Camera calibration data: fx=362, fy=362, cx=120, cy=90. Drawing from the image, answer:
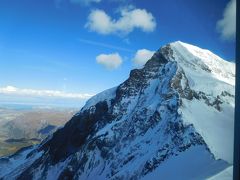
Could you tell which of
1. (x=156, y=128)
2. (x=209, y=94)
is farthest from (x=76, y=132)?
(x=209, y=94)

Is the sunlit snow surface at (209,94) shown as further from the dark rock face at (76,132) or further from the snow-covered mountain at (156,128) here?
the dark rock face at (76,132)

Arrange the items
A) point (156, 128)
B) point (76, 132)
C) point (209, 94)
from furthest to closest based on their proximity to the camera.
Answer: point (76, 132) < point (209, 94) < point (156, 128)

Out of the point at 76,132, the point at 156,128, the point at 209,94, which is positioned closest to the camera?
the point at 156,128

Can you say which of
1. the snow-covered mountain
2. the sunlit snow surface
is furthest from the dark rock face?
the sunlit snow surface

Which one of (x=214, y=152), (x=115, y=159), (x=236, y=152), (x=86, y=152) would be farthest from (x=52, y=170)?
(x=236, y=152)

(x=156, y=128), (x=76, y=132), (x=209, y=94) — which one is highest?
(x=209, y=94)

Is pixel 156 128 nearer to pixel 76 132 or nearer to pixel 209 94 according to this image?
pixel 209 94

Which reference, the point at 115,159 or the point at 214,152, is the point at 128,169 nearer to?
the point at 115,159

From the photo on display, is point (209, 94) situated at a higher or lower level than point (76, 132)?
higher
